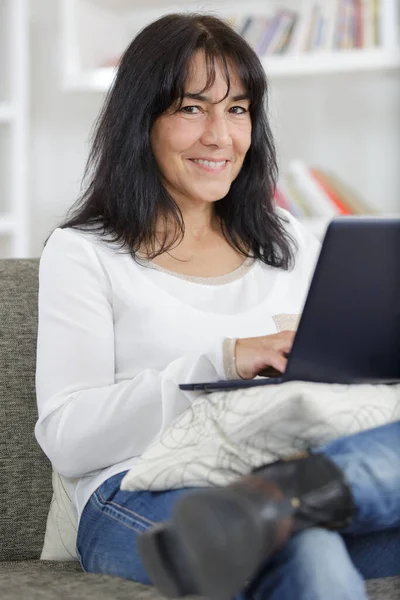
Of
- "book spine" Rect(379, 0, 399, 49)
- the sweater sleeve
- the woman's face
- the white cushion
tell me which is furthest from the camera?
"book spine" Rect(379, 0, 399, 49)

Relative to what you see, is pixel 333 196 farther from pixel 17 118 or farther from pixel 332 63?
pixel 17 118

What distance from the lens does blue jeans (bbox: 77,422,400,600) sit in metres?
0.98

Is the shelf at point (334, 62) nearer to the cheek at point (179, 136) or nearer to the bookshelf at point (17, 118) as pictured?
the bookshelf at point (17, 118)

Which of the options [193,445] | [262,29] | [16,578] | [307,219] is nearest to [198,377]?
[193,445]

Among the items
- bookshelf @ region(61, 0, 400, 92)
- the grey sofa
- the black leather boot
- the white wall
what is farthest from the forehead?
the white wall

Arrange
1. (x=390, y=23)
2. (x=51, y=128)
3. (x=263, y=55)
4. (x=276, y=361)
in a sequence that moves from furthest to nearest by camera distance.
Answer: (x=51, y=128) → (x=263, y=55) → (x=390, y=23) → (x=276, y=361)

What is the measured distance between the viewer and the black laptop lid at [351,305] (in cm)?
106

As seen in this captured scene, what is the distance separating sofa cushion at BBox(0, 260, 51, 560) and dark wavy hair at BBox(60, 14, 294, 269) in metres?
0.19

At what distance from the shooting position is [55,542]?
56.6 inches

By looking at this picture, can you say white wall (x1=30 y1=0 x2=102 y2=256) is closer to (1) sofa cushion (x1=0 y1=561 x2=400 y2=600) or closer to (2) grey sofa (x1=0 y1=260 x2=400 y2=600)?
(2) grey sofa (x1=0 y1=260 x2=400 y2=600)

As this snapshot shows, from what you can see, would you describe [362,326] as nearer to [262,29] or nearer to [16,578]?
[16,578]


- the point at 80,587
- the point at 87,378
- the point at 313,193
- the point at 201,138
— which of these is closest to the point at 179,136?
the point at 201,138

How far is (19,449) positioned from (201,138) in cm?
57

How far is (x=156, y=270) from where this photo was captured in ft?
4.87
